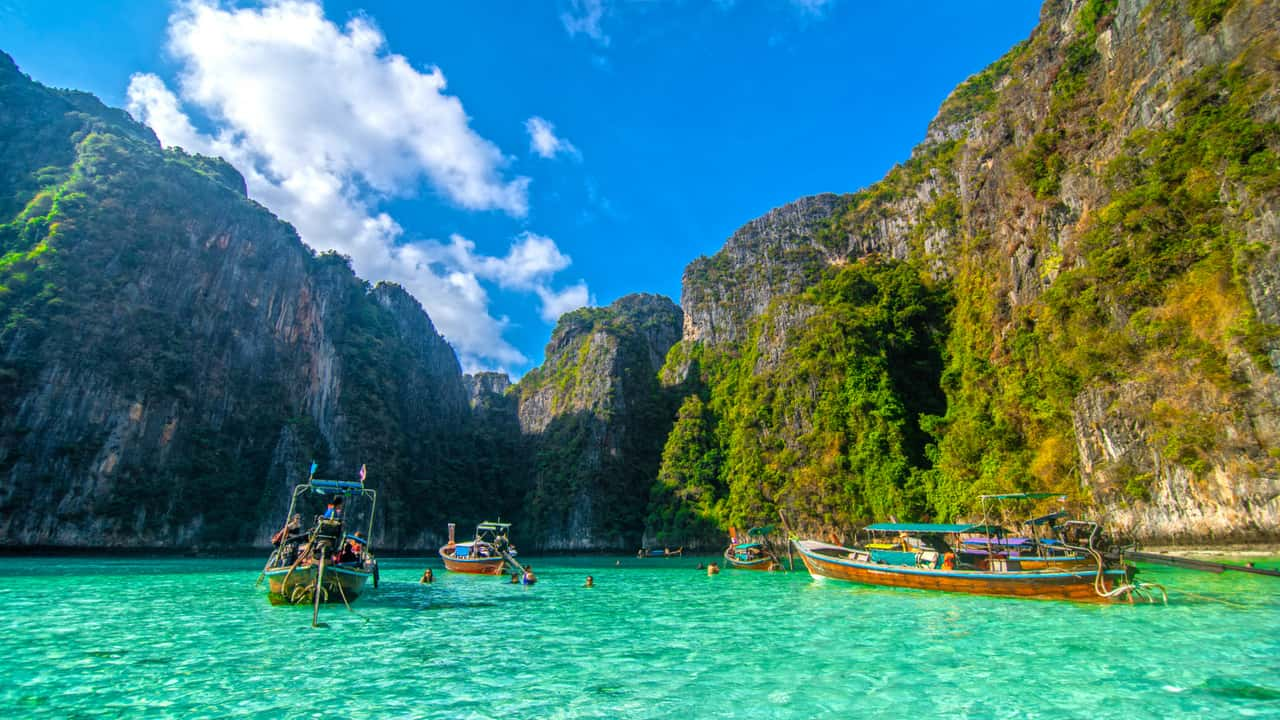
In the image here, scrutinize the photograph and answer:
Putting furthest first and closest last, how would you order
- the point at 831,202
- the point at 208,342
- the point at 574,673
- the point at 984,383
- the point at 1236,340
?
the point at 831,202, the point at 208,342, the point at 984,383, the point at 1236,340, the point at 574,673

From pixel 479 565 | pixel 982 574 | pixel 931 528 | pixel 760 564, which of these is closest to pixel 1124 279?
pixel 931 528

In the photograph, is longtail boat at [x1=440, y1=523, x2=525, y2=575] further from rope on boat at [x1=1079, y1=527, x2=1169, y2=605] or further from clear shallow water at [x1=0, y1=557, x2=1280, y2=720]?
rope on boat at [x1=1079, y1=527, x2=1169, y2=605]

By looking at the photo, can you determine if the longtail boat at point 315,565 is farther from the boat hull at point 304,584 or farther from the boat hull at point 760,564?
the boat hull at point 760,564

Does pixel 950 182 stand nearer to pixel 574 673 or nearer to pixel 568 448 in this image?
pixel 568 448

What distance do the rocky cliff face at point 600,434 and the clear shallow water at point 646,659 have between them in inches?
2678

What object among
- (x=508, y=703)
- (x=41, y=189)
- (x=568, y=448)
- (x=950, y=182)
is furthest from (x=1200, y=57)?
(x=41, y=189)

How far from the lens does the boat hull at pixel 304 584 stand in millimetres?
17297

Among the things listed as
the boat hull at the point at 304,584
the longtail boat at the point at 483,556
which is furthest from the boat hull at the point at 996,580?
the boat hull at the point at 304,584

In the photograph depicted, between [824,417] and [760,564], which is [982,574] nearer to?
[760,564]

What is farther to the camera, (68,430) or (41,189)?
(41,189)

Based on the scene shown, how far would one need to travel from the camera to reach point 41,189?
7131 cm

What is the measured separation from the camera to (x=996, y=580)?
19.7 meters

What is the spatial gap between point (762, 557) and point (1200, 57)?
41.8 meters

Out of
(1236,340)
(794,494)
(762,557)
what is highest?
(1236,340)
